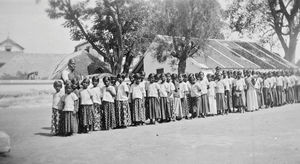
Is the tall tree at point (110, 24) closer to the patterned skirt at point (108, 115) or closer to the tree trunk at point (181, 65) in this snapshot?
the tree trunk at point (181, 65)

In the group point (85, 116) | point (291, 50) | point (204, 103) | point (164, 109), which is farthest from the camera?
point (291, 50)

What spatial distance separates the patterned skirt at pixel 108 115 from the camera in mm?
10305

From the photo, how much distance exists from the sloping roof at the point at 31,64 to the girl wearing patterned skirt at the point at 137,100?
31.5m

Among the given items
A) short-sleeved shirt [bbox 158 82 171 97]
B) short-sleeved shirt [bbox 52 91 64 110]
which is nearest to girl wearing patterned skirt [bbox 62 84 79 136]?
short-sleeved shirt [bbox 52 91 64 110]

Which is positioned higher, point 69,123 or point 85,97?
point 85,97

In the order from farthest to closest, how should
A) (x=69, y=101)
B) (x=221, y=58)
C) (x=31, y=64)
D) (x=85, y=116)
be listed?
(x=31, y=64) → (x=221, y=58) → (x=85, y=116) → (x=69, y=101)

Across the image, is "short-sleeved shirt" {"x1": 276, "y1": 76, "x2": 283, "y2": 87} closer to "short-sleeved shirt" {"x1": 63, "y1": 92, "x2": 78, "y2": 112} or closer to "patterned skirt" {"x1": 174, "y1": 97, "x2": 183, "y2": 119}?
"patterned skirt" {"x1": 174, "y1": 97, "x2": 183, "y2": 119}

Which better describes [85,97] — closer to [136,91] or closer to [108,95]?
[108,95]

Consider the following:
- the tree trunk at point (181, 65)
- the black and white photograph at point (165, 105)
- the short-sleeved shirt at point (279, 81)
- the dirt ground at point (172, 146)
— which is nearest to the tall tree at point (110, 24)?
the black and white photograph at point (165, 105)

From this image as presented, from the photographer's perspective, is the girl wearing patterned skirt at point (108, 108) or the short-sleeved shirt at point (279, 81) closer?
the girl wearing patterned skirt at point (108, 108)

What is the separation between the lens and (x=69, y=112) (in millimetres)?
9219

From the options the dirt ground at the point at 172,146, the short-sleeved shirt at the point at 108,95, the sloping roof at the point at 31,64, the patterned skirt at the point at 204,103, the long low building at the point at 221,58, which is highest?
the sloping roof at the point at 31,64

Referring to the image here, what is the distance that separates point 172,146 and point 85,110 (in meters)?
3.62

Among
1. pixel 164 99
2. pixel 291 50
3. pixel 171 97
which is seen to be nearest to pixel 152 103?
pixel 164 99
